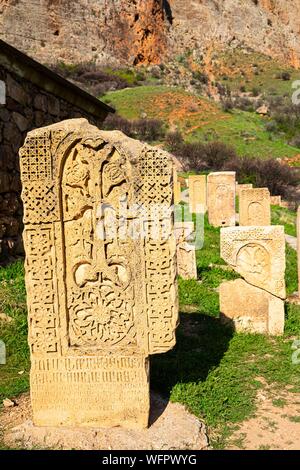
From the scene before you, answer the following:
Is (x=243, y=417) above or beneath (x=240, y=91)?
beneath

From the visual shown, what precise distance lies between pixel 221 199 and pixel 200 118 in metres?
20.3

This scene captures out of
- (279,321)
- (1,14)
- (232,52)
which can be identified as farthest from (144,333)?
(232,52)

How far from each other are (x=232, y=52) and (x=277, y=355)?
186 feet

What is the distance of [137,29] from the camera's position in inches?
1831

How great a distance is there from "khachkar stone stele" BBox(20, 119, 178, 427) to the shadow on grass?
0.75 m

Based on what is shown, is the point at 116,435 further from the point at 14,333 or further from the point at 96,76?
the point at 96,76

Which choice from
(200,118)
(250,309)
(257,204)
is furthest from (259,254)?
(200,118)

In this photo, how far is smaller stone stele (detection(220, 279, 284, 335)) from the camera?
18.9 feet

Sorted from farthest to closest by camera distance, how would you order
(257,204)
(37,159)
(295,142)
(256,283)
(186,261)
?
(295,142) < (257,204) < (186,261) < (256,283) < (37,159)

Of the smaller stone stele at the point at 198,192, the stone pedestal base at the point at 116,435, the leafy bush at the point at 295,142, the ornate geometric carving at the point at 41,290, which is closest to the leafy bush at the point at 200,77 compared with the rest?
the leafy bush at the point at 295,142

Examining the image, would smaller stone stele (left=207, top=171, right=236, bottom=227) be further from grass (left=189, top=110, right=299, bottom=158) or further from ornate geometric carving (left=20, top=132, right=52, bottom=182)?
grass (left=189, top=110, right=299, bottom=158)

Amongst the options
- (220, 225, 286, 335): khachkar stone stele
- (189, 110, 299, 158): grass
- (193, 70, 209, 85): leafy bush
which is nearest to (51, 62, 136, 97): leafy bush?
(193, 70, 209, 85): leafy bush
